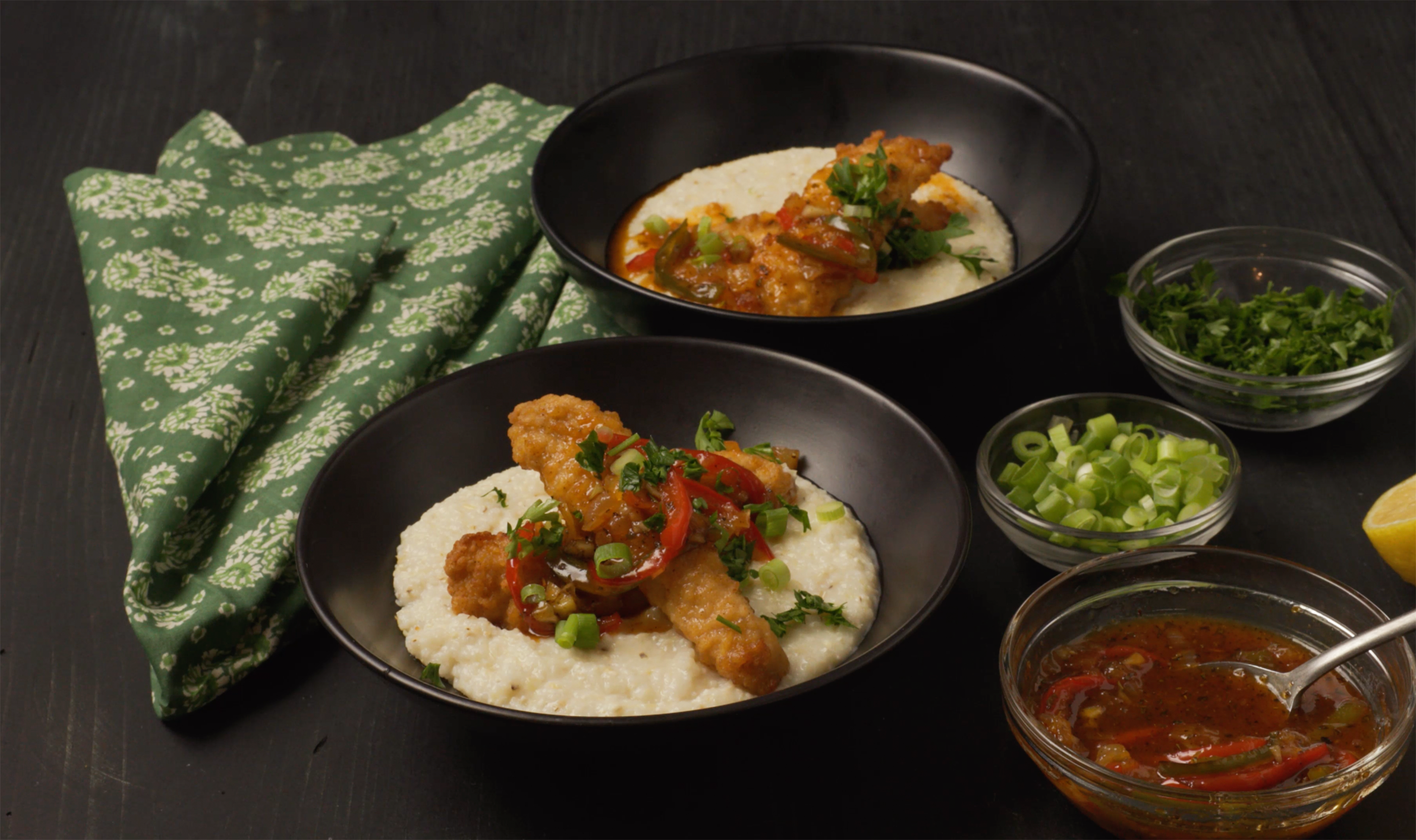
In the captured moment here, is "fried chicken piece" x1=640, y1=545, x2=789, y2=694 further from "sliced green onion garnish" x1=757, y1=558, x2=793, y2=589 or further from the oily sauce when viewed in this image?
the oily sauce

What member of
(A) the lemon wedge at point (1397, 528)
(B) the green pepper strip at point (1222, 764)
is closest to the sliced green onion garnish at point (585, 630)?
(B) the green pepper strip at point (1222, 764)

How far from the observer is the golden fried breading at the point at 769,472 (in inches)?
131

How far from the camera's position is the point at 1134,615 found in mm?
3102

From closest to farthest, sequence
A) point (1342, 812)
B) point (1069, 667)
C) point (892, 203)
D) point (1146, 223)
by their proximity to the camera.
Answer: point (1342, 812) < point (1069, 667) < point (892, 203) < point (1146, 223)

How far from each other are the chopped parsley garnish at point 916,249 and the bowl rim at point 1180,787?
5.07ft

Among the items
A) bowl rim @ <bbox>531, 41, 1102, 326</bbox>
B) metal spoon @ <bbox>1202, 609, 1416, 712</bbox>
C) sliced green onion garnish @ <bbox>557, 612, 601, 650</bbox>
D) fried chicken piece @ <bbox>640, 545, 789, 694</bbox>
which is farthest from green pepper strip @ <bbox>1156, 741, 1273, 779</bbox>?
bowl rim @ <bbox>531, 41, 1102, 326</bbox>

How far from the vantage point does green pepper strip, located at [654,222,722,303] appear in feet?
14.1

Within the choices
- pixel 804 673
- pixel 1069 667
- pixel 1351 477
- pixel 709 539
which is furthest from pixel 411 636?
pixel 1351 477

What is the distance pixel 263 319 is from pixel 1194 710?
10.5 feet

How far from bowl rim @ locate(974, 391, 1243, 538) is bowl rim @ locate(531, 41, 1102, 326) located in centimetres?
41

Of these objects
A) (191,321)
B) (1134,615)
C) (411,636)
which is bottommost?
(191,321)

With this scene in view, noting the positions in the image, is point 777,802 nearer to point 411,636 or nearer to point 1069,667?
point 1069,667

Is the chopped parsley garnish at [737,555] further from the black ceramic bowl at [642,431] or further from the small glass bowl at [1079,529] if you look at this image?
the small glass bowl at [1079,529]

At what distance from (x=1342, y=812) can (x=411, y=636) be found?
2101mm
